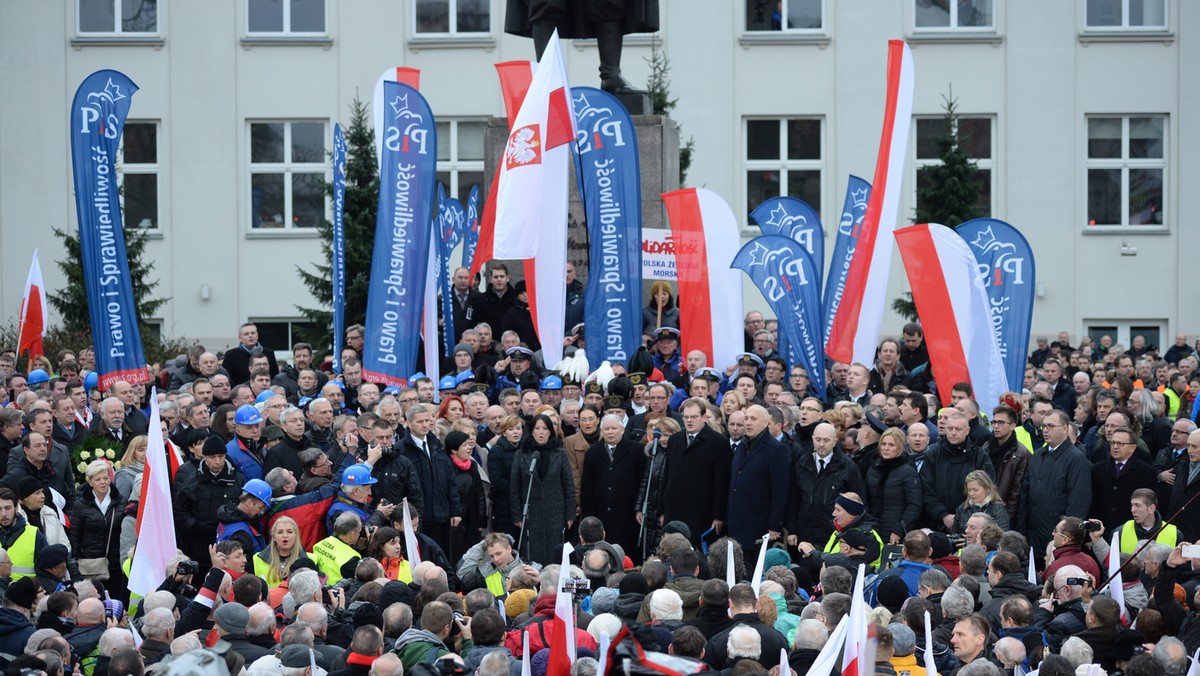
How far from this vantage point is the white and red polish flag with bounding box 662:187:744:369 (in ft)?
59.0

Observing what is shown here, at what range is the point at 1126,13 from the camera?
32.8 metres

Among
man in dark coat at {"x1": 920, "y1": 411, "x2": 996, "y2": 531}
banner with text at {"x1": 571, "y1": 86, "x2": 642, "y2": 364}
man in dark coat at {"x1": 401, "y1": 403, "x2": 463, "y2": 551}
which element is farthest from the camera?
banner with text at {"x1": 571, "y1": 86, "x2": 642, "y2": 364}

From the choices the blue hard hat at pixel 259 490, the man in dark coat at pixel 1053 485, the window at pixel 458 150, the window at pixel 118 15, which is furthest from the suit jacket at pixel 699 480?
the window at pixel 118 15

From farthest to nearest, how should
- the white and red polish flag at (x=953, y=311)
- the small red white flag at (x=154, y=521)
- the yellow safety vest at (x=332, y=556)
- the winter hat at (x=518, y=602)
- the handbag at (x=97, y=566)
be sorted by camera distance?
the white and red polish flag at (x=953, y=311)
the handbag at (x=97, y=566)
the small red white flag at (x=154, y=521)
the yellow safety vest at (x=332, y=556)
the winter hat at (x=518, y=602)

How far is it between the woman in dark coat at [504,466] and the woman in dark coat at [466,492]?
8.4 inches

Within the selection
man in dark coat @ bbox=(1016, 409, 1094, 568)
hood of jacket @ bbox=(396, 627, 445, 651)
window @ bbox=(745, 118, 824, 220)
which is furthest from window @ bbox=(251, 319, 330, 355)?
hood of jacket @ bbox=(396, 627, 445, 651)

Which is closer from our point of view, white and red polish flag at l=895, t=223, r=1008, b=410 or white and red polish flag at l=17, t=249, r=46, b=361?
white and red polish flag at l=895, t=223, r=1008, b=410

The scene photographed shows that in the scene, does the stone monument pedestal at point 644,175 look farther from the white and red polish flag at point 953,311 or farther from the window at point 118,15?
the window at point 118,15

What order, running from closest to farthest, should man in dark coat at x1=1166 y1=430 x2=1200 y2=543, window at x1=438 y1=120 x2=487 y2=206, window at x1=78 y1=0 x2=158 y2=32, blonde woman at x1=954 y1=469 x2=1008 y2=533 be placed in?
1. blonde woman at x1=954 y1=469 x2=1008 y2=533
2. man in dark coat at x1=1166 y1=430 x2=1200 y2=543
3. window at x1=438 y1=120 x2=487 y2=206
4. window at x1=78 y1=0 x2=158 y2=32

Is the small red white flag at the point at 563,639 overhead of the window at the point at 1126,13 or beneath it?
beneath

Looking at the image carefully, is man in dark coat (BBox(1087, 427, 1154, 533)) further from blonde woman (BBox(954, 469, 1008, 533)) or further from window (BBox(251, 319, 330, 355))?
window (BBox(251, 319, 330, 355))

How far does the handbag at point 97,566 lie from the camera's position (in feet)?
41.6

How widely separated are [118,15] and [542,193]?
61.7ft

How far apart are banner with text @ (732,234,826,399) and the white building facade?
47.4ft
